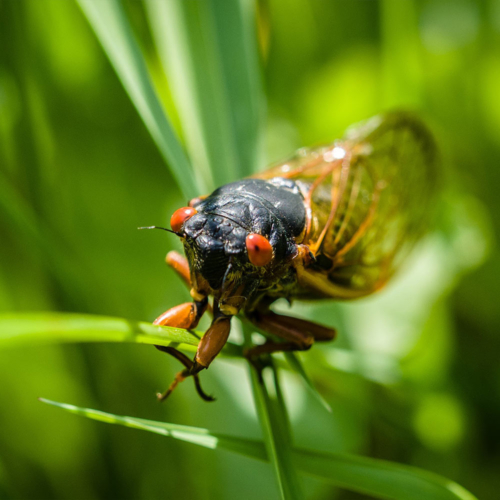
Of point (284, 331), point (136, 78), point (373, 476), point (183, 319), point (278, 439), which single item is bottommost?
point (373, 476)

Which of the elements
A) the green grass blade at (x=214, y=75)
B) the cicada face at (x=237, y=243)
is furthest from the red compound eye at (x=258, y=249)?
the green grass blade at (x=214, y=75)

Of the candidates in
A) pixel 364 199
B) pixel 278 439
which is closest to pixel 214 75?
pixel 364 199

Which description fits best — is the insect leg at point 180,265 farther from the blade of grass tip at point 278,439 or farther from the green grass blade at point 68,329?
the green grass blade at point 68,329

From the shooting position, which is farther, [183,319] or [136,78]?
[136,78]

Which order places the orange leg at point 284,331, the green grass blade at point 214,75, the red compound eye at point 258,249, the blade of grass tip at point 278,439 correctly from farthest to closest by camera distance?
1. the green grass blade at point 214,75
2. the orange leg at point 284,331
3. the red compound eye at point 258,249
4. the blade of grass tip at point 278,439

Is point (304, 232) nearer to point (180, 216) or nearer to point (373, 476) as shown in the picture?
point (180, 216)

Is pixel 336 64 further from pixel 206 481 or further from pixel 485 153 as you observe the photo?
pixel 206 481

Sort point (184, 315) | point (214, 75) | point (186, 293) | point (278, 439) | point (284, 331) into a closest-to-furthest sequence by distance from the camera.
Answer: point (278, 439) → point (184, 315) → point (284, 331) → point (214, 75) → point (186, 293)

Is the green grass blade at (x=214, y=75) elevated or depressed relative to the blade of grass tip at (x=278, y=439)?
elevated
